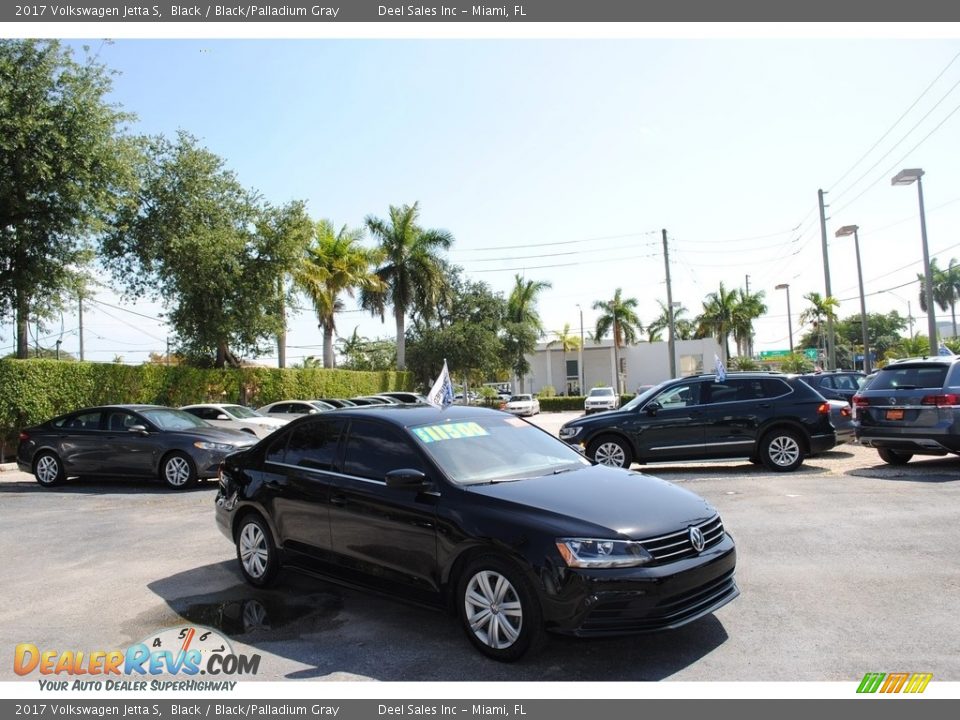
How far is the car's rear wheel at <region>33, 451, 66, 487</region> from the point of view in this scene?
13.5 metres

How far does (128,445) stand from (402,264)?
101ft

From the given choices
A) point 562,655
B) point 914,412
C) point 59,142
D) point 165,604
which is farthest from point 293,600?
point 59,142

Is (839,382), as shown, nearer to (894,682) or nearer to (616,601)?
(894,682)

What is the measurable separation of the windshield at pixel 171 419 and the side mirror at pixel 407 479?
9.49m

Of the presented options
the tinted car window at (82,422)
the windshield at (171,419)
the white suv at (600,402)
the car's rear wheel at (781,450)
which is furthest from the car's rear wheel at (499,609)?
the white suv at (600,402)

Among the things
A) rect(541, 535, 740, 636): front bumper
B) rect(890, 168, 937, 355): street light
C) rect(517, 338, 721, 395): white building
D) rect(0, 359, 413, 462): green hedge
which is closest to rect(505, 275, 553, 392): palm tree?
rect(517, 338, 721, 395): white building

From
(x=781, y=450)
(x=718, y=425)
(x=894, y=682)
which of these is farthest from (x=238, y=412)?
(x=894, y=682)

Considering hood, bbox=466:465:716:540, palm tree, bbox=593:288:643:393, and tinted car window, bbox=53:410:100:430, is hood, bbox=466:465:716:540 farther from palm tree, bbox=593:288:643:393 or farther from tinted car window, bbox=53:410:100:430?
palm tree, bbox=593:288:643:393

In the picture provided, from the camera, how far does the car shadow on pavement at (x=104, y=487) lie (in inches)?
499

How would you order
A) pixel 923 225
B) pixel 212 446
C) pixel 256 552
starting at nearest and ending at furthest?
pixel 256 552 < pixel 212 446 < pixel 923 225

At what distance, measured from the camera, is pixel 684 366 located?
6400cm

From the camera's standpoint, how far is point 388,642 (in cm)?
490

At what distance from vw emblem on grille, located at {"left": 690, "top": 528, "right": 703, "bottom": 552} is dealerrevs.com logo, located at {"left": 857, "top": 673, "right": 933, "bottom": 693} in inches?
43.6

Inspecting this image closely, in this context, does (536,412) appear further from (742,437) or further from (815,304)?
(742,437)
